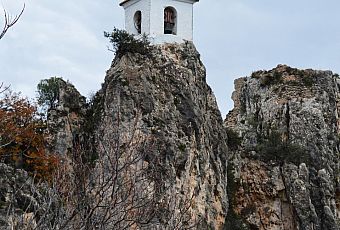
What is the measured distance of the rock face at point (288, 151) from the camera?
1163 inches

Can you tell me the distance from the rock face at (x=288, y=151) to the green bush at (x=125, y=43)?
648 cm

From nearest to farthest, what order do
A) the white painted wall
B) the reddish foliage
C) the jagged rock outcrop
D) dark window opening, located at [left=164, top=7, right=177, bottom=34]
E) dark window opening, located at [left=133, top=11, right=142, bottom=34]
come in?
1. the reddish foliage
2. the jagged rock outcrop
3. the white painted wall
4. dark window opening, located at [left=164, top=7, right=177, bottom=34]
5. dark window opening, located at [left=133, top=11, right=142, bottom=34]

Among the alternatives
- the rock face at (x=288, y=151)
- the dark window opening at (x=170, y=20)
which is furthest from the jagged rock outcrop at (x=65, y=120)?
→ the rock face at (x=288, y=151)

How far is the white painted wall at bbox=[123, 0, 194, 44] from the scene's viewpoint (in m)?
26.8

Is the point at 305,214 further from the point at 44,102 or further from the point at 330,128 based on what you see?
the point at 44,102

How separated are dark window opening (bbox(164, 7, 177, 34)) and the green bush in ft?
4.65

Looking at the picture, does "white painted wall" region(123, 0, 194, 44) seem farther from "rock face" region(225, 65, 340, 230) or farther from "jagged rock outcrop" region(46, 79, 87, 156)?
"rock face" region(225, 65, 340, 230)

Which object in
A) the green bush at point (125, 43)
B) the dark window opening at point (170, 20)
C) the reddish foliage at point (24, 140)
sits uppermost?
the dark window opening at point (170, 20)

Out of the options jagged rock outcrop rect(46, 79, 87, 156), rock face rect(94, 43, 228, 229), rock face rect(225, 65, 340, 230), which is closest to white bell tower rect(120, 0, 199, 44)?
rock face rect(94, 43, 228, 229)

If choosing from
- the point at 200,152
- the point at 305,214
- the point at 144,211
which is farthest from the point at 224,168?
the point at 144,211

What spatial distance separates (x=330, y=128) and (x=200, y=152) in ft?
27.4

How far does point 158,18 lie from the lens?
27.0 metres

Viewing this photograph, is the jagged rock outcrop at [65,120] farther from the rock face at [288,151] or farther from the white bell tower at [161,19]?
the rock face at [288,151]

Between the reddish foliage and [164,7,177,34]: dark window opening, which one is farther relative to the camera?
[164,7,177,34]: dark window opening
